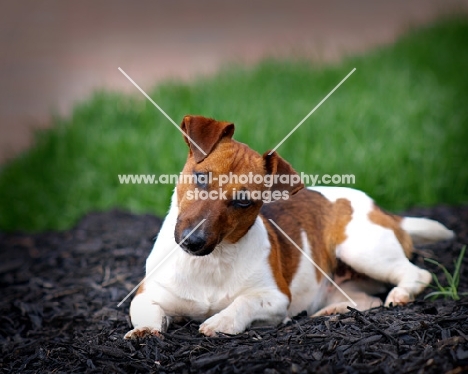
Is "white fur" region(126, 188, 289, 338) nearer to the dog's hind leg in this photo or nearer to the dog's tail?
the dog's hind leg

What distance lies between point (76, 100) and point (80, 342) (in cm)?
711

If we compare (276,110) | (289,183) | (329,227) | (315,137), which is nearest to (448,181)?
(315,137)

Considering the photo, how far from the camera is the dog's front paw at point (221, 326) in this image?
4379 millimetres

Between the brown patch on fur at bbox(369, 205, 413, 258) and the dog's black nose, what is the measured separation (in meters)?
1.95

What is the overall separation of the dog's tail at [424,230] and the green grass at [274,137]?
209cm

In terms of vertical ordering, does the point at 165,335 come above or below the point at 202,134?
below

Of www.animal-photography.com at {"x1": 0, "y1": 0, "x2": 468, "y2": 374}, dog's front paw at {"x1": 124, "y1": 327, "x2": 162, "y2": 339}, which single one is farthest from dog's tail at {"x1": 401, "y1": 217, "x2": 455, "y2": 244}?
dog's front paw at {"x1": 124, "y1": 327, "x2": 162, "y2": 339}

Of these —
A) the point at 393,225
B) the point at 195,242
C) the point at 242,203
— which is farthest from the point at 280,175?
the point at 393,225

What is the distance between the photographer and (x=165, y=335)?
14.3ft

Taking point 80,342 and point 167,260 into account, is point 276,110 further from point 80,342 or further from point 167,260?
point 80,342

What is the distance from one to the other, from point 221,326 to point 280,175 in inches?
42.5

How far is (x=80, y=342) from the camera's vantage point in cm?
443

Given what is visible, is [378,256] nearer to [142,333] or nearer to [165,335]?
[165,335]

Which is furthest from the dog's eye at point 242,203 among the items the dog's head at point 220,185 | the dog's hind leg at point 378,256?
the dog's hind leg at point 378,256
